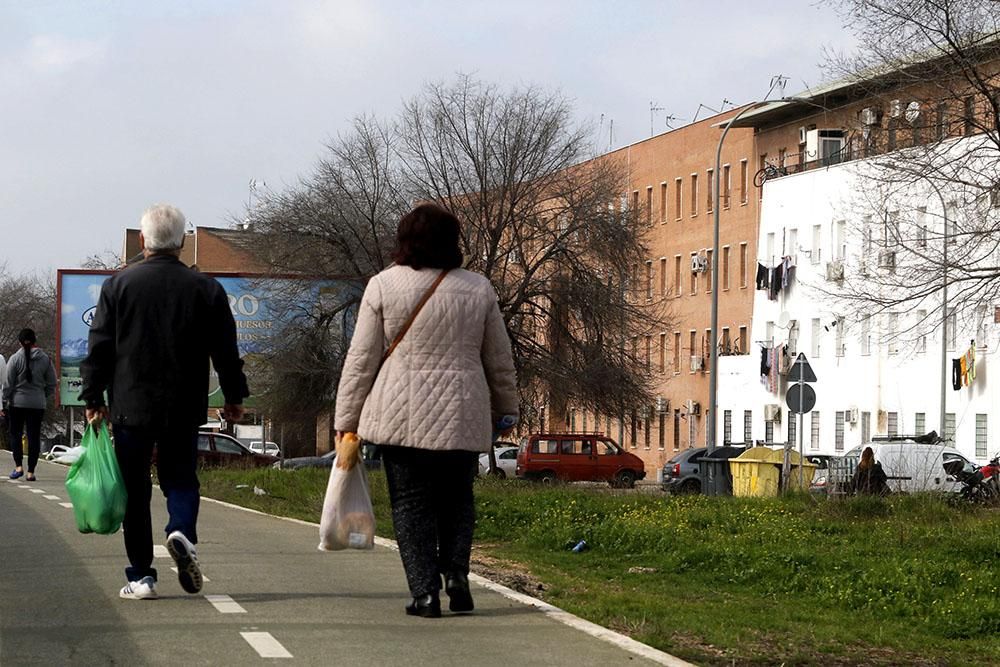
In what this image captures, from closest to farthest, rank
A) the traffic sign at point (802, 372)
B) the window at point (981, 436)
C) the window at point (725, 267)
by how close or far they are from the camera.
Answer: the traffic sign at point (802, 372) < the window at point (981, 436) < the window at point (725, 267)

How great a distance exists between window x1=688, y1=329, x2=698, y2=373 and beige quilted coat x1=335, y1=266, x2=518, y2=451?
7991 cm

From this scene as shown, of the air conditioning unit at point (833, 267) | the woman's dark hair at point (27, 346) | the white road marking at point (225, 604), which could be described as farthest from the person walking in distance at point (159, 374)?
the air conditioning unit at point (833, 267)

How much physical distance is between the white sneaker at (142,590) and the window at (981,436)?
55992 millimetres

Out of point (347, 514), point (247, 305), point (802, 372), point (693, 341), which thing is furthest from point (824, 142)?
point (347, 514)

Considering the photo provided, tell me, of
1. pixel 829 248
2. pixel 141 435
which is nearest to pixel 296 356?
pixel 829 248

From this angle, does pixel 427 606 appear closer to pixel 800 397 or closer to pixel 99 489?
pixel 99 489

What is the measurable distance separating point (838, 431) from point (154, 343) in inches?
2587

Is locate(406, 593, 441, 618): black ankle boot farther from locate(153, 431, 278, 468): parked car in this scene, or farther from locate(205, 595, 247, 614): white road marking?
locate(153, 431, 278, 468): parked car

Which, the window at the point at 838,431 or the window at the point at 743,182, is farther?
the window at the point at 743,182

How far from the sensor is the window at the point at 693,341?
294 ft

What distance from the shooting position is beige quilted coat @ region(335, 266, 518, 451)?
9531 mm

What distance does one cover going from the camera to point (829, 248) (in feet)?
249

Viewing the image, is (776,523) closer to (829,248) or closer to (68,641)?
(68,641)

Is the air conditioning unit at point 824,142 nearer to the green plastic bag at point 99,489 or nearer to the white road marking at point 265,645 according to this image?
the green plastic bag at point 99,489
